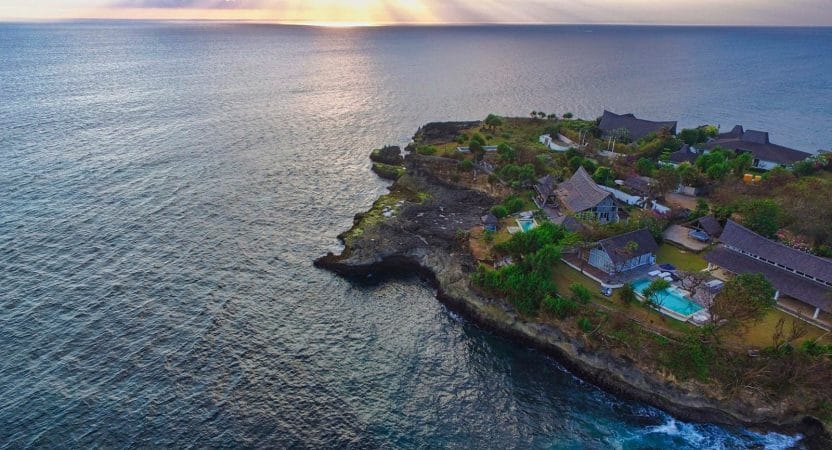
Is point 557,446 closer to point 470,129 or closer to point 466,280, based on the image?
point 466,280

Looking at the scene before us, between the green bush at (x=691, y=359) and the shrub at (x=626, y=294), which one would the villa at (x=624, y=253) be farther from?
the green bush at (x=691, y=359)

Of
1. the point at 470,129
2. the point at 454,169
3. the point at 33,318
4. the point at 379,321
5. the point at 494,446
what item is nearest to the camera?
the point at 494,446

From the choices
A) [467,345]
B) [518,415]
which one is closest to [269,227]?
[467,345]

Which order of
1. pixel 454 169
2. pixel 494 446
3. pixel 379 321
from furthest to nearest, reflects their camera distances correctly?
pixel 454 169
pixel 379 321
pixel 494 446

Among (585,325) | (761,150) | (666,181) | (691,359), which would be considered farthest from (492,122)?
(691,359)

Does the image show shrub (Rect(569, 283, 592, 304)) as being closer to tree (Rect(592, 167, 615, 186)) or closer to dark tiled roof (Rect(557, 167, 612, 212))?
dark tiled roof (Rect(557, 167, 612, 212))

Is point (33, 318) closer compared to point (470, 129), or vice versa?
point (33, 318)

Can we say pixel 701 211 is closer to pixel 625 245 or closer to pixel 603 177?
pixel 603 177
